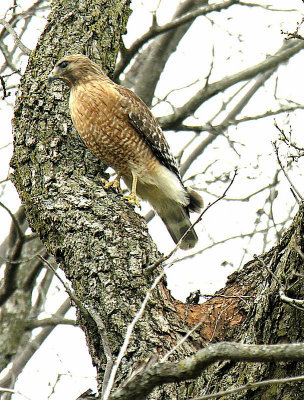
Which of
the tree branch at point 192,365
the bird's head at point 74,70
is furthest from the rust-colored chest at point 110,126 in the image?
the tree branch at point 192,365

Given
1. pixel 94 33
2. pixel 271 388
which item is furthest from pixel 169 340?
pixel 94 33

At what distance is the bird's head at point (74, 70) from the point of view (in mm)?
4594

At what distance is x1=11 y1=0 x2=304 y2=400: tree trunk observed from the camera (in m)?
2.72

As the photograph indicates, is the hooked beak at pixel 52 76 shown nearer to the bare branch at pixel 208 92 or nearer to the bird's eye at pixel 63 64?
the bird's eye at pixel 63 64

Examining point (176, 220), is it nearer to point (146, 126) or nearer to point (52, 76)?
point (146, 126)

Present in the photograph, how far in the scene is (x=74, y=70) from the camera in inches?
193

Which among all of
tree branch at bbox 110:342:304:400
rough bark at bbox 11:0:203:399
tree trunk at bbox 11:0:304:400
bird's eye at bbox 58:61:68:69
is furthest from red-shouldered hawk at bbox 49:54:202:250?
tree branch at bbox 110:342:304:400

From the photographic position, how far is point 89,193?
3.86 m

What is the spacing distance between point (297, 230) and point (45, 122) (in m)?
2.11

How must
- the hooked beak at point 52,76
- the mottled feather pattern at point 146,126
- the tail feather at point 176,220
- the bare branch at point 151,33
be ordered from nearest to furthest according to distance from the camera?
the hooked beak at point 52,76 < the mottled feather pattern at point 146,126 < the tail feather at point 176,220 < the bare branch at point 151,33

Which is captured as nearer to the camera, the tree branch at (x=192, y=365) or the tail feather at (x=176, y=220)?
the tree branch at (x=192, y=365)

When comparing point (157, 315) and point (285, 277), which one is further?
point (157, 315)

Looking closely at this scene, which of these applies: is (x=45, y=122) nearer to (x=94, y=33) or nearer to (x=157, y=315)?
(x=94, y=33)

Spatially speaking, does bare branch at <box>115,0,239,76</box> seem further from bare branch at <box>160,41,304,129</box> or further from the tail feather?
the tail feather
